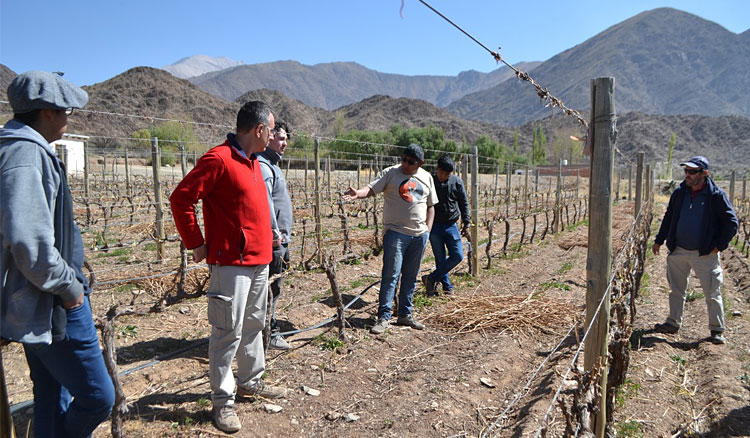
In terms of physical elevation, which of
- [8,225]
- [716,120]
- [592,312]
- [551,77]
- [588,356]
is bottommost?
[588,356]

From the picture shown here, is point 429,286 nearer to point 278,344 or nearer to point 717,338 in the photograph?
point 278,344

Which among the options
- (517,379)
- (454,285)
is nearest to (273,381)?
(517,379)

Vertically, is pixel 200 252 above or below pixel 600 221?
below

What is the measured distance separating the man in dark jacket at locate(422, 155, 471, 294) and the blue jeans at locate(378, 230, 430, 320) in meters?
1.09

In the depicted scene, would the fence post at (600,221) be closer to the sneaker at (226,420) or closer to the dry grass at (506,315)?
the sneaker at (226,420)

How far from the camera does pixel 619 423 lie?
10.5 feet

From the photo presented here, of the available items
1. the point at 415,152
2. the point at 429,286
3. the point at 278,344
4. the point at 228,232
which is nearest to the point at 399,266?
the point at 415,152

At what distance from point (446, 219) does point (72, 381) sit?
436cm

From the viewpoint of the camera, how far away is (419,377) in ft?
12.0

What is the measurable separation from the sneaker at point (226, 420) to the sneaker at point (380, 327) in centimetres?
182

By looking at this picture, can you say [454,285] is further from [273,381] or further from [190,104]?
[190,104]

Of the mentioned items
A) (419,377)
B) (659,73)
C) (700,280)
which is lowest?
(419,377)

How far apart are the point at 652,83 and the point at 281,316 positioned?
563 feet

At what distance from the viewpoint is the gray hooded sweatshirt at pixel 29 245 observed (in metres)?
1.63
